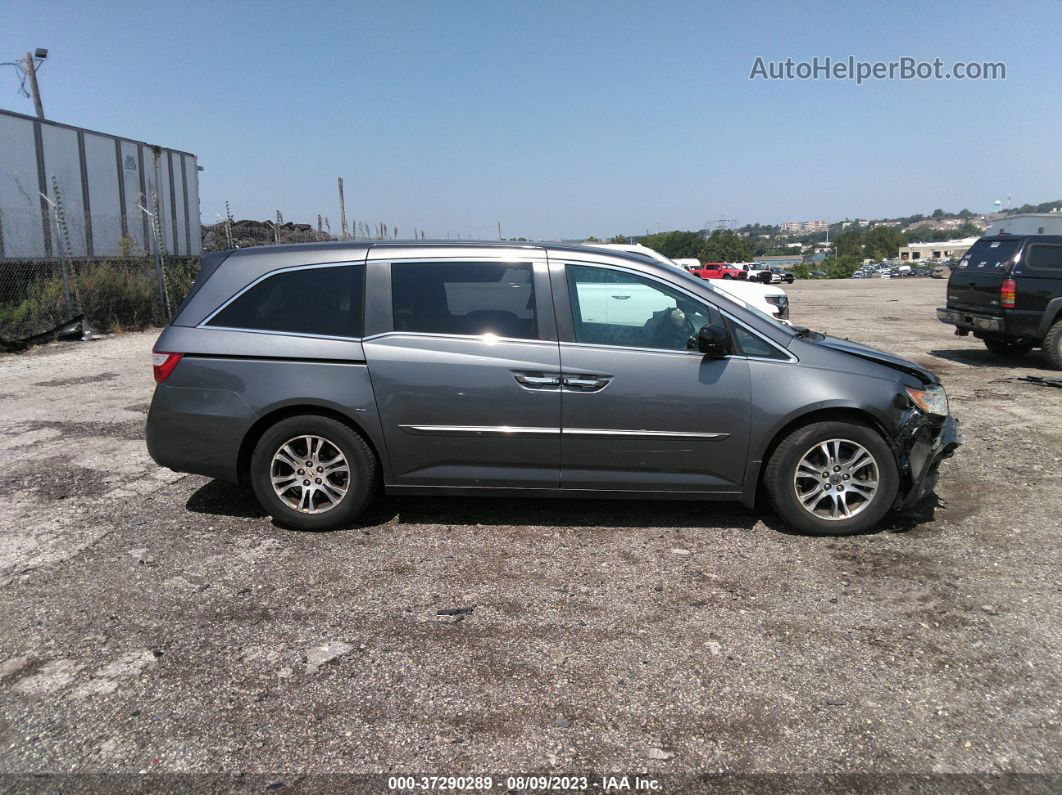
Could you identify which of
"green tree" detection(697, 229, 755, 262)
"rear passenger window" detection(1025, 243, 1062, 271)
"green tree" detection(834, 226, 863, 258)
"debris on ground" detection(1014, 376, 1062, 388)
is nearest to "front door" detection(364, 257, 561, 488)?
"debris on ground" detection(1014, 376, 1062, 388)

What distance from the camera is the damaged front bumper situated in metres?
4.62

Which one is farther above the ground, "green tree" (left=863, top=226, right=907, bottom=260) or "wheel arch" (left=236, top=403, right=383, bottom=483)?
"green tree" (left=863, top=226, right=907, bottom=260)

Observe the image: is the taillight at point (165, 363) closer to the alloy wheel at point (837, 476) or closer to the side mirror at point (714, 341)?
the side mirror at point (714, 341)

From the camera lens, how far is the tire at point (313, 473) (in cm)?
473

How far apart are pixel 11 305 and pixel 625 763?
1487 cm

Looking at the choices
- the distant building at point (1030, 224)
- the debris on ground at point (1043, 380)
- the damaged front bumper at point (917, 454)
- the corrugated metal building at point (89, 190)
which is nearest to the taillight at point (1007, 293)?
the debris on ground at point (1043, 380)

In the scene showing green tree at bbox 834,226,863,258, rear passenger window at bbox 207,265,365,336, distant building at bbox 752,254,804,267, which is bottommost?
rear passenger window at bbox 207,265,365,336

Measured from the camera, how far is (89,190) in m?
17.3

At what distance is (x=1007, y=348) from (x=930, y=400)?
943 centimetres

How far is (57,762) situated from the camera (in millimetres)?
2691

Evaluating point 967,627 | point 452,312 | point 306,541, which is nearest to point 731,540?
point 967,627

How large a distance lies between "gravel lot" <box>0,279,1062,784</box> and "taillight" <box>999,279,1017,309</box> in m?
5.96

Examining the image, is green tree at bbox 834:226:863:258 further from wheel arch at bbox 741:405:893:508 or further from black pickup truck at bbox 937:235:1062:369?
wheel arch at bbox 741:405:893:508

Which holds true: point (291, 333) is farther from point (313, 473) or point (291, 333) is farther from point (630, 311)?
point (630, 311)
